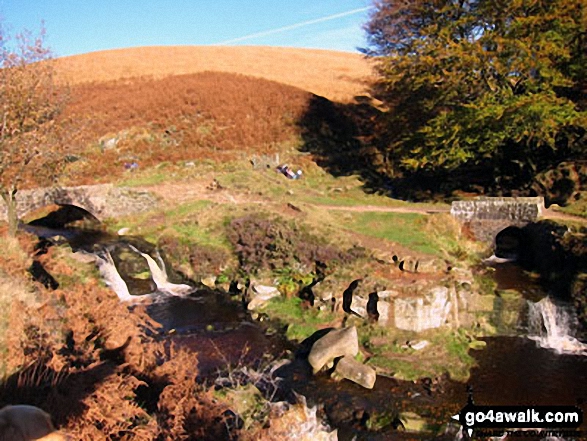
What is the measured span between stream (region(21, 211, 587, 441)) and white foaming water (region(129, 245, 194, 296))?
0.05m

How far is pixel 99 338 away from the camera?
1024cm

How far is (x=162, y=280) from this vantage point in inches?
880

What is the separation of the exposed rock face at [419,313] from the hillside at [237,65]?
3758cm

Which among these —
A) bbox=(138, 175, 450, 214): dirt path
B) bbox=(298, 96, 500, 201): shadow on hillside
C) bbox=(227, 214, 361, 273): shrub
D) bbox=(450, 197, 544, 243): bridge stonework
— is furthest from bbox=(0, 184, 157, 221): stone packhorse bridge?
bbox=(450, 197, 544, 243): bridge stonework

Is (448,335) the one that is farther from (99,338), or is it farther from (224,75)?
(224,75)

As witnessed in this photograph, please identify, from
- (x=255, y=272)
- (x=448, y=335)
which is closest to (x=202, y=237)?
Result: (x=255, y=272)

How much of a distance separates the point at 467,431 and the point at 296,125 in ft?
113

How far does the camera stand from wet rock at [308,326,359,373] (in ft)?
49.4

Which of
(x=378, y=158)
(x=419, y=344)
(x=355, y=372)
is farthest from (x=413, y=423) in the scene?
(x=378, y=158)

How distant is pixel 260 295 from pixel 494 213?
13380mm

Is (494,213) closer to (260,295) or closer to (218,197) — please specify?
(260,295)

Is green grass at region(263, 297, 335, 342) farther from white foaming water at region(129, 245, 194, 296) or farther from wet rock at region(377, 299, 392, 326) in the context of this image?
white foaming water at region(129, 245, 194, 296)

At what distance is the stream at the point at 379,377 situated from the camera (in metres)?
13.1

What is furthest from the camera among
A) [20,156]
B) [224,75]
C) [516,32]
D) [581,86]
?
[224,75]
